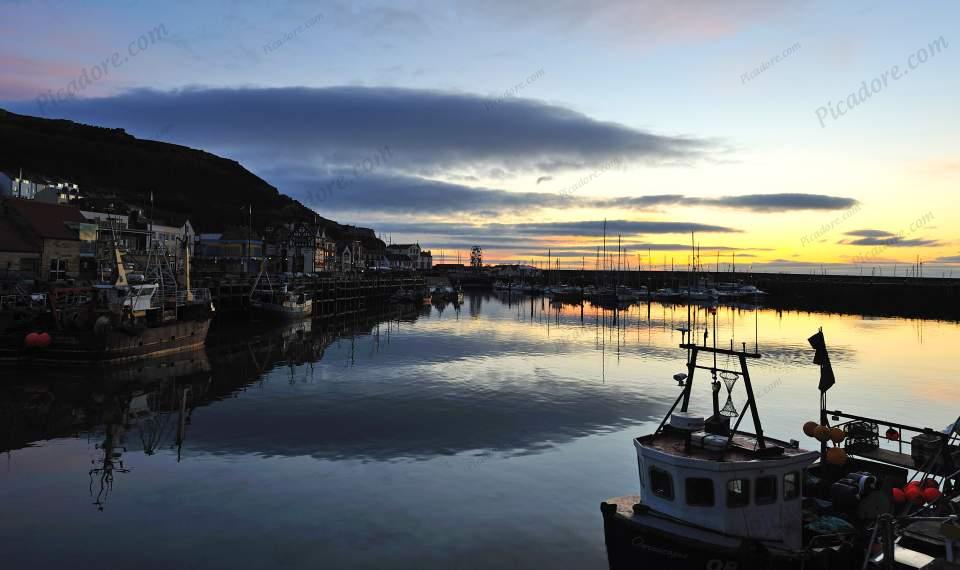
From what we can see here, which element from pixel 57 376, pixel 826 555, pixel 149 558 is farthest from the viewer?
pixel 57 376

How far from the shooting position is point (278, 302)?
7519cm

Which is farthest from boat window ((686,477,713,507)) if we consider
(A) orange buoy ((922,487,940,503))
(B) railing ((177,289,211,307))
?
(B) railing ((177,289,211,307))

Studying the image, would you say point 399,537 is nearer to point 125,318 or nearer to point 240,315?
point 125,318

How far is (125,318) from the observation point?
43281mm

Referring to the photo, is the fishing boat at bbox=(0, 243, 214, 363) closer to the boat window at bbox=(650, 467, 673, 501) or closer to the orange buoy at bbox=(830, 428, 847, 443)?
the boat window at bbox=(650, 467, 673, 501)

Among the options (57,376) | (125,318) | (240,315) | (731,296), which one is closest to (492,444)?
(57,376)

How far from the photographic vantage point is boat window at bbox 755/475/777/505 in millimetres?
11906

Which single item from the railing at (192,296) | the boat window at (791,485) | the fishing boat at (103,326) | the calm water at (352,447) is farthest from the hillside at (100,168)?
the boat window at (791,485)

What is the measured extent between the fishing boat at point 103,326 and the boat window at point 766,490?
42085mm

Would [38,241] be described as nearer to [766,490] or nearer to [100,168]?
[766,490]

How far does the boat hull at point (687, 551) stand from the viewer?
37.4ft

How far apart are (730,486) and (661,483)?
1.38 metres

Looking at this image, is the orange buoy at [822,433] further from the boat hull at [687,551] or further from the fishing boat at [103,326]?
the fishing boat at [103,326]

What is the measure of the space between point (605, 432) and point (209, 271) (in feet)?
275
